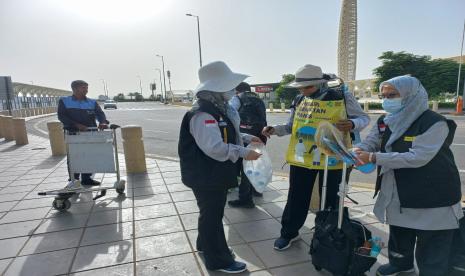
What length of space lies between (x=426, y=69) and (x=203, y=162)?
3732cm

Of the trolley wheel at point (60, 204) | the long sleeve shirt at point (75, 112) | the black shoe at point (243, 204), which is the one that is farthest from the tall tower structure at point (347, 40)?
the trolley wheel at point (60, 204)

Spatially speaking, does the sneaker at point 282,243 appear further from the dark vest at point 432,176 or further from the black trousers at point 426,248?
the dark vest at point 432,176

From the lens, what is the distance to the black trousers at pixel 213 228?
2752 millimetres

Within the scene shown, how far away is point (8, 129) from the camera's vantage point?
12641 millimetres

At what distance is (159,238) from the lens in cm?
360

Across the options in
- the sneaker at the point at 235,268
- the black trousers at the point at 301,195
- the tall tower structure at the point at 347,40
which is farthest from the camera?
the tall tower structure at the point at 347,40

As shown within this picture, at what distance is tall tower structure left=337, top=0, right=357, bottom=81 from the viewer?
9144 cm

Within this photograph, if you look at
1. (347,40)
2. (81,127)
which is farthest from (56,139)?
(347,40)

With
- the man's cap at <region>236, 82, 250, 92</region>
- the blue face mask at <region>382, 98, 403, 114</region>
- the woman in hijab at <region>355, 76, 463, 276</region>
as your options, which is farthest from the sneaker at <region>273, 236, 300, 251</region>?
the man's cap at <region>236, 82, 250, 92</region>

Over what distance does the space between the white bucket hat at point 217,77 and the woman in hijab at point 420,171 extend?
1.11m

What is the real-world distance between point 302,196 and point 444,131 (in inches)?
54.2

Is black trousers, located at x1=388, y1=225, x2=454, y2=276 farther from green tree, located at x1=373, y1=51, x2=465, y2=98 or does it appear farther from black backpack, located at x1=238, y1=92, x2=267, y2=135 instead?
green tree, located at x1=373, y1=51, x2=465, y2=98

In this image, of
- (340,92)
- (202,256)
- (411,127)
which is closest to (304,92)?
(340,92)

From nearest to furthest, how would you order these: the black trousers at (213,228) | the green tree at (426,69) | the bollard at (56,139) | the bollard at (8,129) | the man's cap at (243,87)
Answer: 1. the black trousers at (213,228)
2. the man's cap at (243,87)
3. the bollard at (56,139)
4. the bollard at (8,129)
5. the green tree at (426,69)
